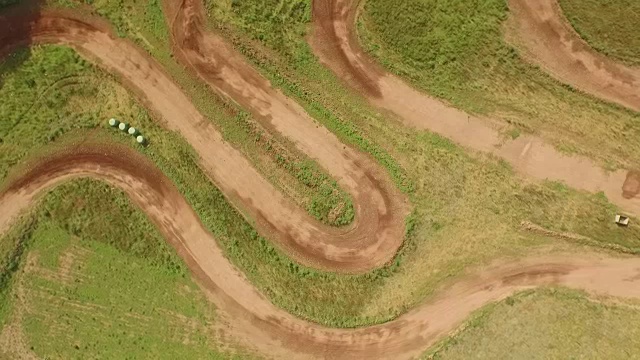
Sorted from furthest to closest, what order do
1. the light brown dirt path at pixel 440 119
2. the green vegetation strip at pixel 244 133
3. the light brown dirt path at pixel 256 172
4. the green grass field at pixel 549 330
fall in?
the green vegetation strip at pixel 244 133
the light brown dirt path at pixel 256 172
the light brown dirt path at pixel 440 119
the green grass field at pixel 549 330

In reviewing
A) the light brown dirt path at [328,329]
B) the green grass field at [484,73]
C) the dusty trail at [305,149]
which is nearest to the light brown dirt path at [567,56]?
the green grass field at [484,73]

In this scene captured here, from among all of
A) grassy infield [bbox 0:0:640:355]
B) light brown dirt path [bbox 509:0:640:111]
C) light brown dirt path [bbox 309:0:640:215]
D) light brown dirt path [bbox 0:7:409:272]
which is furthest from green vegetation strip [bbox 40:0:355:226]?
light brown dirt path [bbox 509:0:640:111]

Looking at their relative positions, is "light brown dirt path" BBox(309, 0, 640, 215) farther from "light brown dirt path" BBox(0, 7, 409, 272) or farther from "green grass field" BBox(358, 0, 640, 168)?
"light brown dirt path" BBox(0, 7, 409, 272)

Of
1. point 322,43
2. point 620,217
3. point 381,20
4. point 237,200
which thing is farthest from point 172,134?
point 620,217

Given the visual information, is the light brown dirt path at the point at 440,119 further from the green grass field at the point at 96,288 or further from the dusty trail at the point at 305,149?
the green grass field at the point at 96,288

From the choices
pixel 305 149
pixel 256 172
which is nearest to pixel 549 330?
pixel 305 149

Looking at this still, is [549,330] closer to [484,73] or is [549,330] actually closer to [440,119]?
[440,119]
